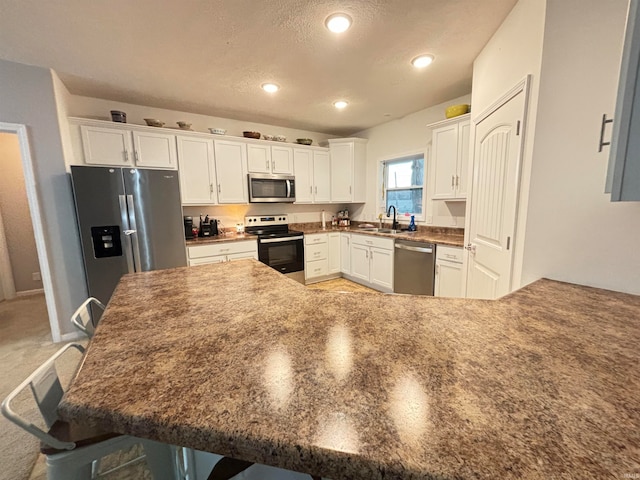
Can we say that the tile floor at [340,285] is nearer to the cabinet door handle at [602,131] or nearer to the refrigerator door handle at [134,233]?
the refrigerator door handle at [134,233]

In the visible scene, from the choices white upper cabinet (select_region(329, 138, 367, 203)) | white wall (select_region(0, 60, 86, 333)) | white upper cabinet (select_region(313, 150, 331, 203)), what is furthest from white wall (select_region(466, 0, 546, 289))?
white wall (select_region(0, 60, 86, 333))

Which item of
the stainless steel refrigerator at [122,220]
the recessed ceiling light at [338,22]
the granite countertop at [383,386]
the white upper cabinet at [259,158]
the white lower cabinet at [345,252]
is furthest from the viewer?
the white lower cabinet at [345,252]

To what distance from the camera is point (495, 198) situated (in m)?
1.87

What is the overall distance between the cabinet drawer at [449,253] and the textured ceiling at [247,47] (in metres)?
1.76

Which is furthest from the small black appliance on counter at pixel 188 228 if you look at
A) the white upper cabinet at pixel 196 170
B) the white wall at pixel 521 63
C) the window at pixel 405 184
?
the white wall at pixel 521 63

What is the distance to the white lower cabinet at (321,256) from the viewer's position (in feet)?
13.6

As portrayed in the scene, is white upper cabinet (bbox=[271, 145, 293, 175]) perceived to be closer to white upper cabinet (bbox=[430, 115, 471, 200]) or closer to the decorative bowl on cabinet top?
the decorative bowl on cabinet top

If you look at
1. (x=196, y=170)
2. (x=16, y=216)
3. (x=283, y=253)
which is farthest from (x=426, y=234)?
(x=16, y=216)

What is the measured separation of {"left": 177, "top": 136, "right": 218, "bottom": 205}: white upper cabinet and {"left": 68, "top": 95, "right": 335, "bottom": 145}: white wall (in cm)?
41

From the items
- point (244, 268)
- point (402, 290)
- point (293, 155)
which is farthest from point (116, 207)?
point (402, 290)

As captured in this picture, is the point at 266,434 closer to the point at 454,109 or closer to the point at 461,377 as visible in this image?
the point at 461,377

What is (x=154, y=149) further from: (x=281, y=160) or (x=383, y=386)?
(x=383, y=386)

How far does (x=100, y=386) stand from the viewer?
591 millimetres

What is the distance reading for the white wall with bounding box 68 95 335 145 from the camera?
115 inches
